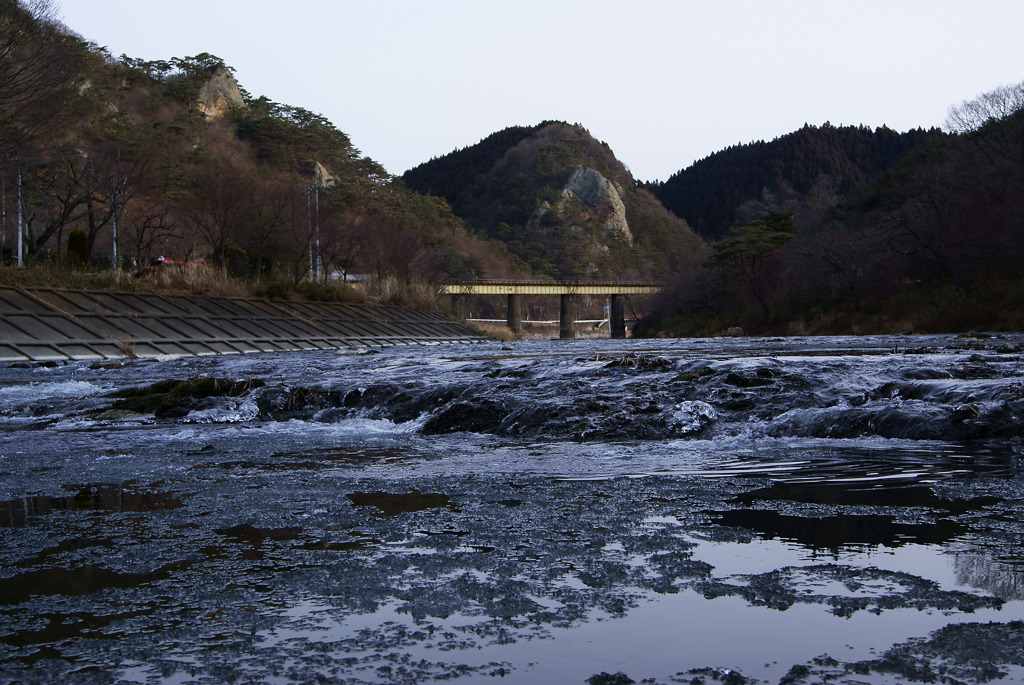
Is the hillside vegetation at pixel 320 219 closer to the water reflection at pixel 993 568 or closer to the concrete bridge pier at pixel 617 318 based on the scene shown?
the concrete bridge pier at pixel 617 318

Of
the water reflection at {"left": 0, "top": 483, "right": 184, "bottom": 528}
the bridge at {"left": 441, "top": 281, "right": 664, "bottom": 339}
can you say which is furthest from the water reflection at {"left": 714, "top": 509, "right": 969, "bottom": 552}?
the bridge at {"left": 441, "top": 281, "right": 664, "bottom": 339}

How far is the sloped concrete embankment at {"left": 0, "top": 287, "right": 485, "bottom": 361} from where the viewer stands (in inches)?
966

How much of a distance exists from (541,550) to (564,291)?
121 m

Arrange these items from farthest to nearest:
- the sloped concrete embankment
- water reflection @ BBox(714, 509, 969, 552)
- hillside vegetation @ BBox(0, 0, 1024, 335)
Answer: hillside vegetation @ BBox(0, 0, 1024, 335) → the sloped concrete embankment → water reflection @ BBox(714, 509, 969, 552)

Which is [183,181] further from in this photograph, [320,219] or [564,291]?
[564,291]

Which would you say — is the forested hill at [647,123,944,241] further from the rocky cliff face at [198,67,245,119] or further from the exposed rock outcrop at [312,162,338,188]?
the rocky cliff face at [198,67,245,119]

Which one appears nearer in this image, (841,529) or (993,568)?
(993,568)

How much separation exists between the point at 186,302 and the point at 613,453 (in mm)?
30194

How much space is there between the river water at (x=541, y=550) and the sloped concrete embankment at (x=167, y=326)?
1707cm

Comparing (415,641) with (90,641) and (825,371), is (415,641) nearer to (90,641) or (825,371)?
(90,641)

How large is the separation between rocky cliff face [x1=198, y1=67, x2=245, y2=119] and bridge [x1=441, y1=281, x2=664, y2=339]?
46627mm

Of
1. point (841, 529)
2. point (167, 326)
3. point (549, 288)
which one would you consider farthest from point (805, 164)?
point (841, 529)

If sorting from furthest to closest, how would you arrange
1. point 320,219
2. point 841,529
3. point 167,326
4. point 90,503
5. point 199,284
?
point 320,219 → point 199,284 → point 167,326 → point 90,503 → point 841,529

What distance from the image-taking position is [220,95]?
130 meters
